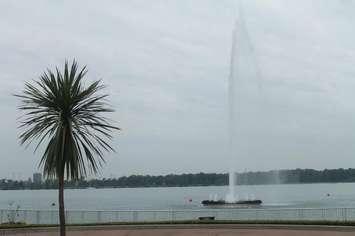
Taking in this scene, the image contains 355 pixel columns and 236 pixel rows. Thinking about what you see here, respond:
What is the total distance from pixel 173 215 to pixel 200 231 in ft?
18.4

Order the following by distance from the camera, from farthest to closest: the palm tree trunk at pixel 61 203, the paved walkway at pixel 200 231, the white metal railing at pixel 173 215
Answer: the white metal railing at pixel 173 215 → the paved walkway at pixel 200 231 → the palm tree trunk at pixel 61 203

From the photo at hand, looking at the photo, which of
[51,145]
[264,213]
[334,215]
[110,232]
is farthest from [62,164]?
[334,215]

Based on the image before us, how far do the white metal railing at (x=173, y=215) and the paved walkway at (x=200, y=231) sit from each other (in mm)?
2941

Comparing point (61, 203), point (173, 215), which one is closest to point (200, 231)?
point (173, 215)

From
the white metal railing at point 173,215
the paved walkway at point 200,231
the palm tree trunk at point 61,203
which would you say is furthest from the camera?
the white metal railing at point 173,215

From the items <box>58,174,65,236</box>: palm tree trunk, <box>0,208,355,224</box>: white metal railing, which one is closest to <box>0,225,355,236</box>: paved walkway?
<box>0,208,355,224</box>: white metal railing

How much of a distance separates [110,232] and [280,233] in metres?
7.40

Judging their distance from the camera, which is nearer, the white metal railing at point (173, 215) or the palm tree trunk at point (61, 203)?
the palm tree trunk at point (61, 203)

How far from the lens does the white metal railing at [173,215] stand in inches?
1217

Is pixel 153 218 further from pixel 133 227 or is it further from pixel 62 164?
pixel 62 164

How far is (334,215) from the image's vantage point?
32500 millimetres

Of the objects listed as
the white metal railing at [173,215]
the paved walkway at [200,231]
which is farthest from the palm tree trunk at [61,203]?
the white metal railing at [173,215]

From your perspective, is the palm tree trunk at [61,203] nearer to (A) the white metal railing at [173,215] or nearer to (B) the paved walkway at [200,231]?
(B) the paved walkway at [200,231]

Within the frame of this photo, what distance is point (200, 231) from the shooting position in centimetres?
2745
